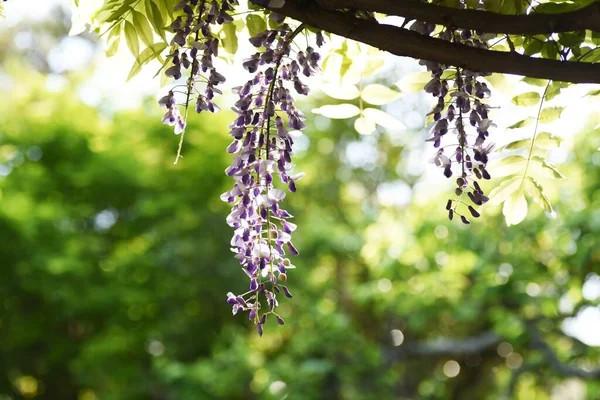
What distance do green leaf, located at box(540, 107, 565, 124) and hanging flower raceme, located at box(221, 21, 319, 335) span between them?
0.37m

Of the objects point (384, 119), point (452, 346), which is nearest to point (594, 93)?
point (384, 119)

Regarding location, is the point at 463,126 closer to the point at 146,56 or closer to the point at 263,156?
the point at 263,156

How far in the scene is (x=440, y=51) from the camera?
2.56ft

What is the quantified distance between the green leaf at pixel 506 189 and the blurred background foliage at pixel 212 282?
4614 mm

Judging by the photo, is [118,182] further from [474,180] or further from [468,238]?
[474,180]

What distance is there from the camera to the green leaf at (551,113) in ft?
3.57

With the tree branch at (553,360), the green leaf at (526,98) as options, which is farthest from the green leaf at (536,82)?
the tree branch at (553,360)

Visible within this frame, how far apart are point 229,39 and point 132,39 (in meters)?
0.14

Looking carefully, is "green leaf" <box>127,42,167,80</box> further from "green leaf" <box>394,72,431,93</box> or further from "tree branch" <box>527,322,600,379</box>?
"tree branch" <box>527,322,600,379</box>

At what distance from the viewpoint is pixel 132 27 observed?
1.02 meters

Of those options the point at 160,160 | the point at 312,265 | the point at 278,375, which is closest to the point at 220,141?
the point at 160,160

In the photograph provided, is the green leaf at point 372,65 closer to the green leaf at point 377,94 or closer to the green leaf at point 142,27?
the green leaf at point 377,94

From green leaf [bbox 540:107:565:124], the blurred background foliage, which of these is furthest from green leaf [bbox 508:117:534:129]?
the blurred background foliage

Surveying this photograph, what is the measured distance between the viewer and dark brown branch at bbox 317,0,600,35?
0.77 m
